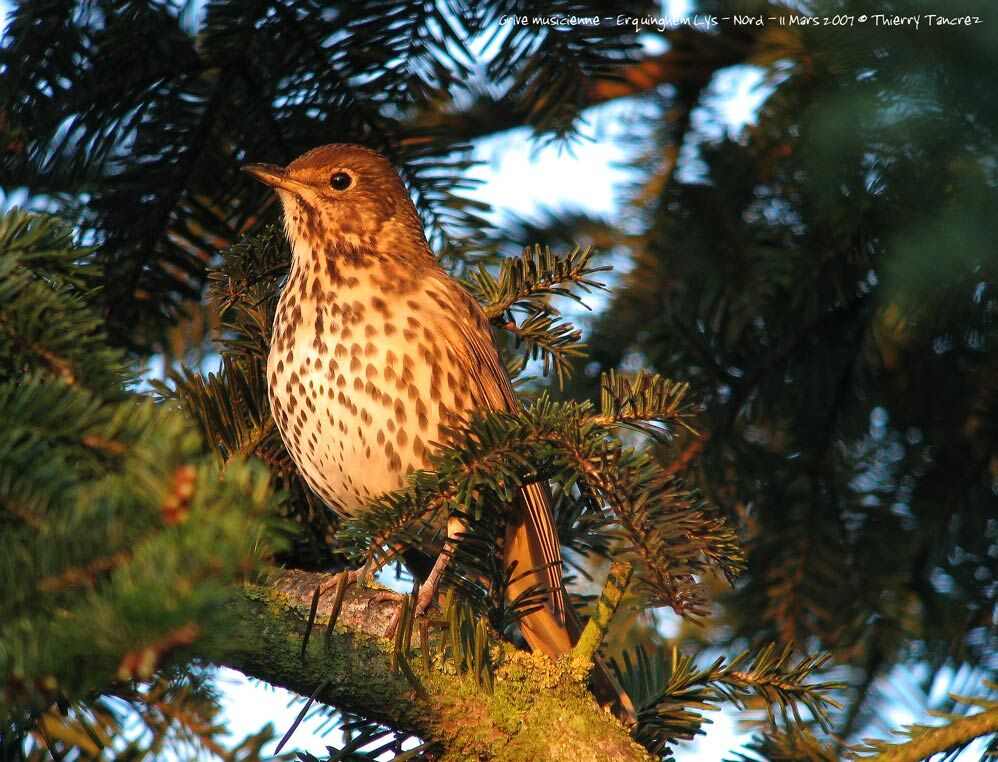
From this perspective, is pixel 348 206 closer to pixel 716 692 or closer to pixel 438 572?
pixel 438 572

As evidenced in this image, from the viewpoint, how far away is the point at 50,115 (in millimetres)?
2961

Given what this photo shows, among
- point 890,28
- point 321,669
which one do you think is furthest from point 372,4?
point 321,669

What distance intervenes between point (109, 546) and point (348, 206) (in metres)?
3.13

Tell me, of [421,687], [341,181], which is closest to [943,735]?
[421,687]

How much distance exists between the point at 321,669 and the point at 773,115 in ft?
8.69

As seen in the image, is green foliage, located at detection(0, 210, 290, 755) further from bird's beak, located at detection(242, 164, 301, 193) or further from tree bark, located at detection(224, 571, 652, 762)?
bird's beak, located at detection(242, 164, 301, 193)

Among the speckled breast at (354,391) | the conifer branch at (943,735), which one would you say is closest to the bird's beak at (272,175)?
the speckled breast at (354,391)

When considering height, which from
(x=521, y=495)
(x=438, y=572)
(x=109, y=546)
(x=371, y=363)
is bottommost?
(x=438, y=572)

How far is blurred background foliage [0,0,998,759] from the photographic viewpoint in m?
2.95

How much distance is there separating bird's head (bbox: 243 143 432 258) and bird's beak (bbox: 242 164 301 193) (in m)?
0.01

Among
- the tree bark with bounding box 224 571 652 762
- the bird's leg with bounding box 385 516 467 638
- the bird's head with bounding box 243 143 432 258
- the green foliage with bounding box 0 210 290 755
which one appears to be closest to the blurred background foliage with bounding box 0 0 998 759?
the bird's head with bounding box 243 143 432 258

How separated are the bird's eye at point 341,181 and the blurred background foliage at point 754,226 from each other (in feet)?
0.96

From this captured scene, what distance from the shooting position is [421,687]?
83.5 inches

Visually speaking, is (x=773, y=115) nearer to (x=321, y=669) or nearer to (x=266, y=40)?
(x=266, y=40)
